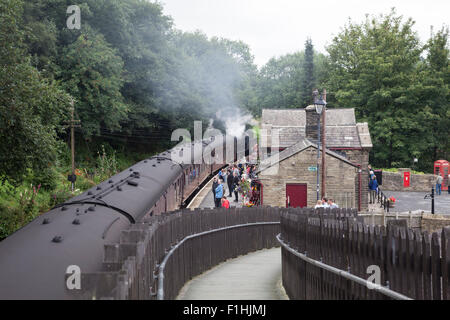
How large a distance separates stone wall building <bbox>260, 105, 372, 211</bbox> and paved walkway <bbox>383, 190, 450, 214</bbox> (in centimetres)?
273

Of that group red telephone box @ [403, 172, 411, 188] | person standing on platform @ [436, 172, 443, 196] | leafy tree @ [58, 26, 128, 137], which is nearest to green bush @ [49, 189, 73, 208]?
leafy tree @ [58, 26, 128, 137]

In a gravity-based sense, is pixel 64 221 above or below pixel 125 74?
below

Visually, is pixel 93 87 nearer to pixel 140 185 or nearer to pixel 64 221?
pixel 140 185

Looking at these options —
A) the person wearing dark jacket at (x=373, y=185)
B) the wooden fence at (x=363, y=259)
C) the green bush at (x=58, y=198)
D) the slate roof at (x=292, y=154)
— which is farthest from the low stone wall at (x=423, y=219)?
the wooden fence at (x=363, y=259)

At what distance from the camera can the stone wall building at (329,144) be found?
29828 mm

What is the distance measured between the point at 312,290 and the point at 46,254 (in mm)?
3786

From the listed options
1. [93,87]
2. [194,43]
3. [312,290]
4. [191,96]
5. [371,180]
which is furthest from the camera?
[194,43]

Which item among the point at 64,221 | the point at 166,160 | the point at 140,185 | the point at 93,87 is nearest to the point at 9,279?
the point at 64,221

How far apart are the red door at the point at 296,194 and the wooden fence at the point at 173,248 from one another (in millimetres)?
9437

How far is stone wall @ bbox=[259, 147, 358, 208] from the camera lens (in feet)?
97.3

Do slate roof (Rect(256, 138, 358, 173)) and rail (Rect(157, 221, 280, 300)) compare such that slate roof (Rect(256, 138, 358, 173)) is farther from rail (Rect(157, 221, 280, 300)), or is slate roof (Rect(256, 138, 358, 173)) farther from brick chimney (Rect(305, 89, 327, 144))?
rail (Rect(157, 221, 280, 300))

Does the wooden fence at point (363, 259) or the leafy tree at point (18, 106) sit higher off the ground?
the leafy tree at point (18, 106)

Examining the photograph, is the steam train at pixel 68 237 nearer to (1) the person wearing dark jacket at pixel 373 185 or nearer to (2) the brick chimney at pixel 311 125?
(2) the brick chimney at pixel 311 125

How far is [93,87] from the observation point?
42.6m
